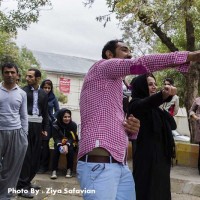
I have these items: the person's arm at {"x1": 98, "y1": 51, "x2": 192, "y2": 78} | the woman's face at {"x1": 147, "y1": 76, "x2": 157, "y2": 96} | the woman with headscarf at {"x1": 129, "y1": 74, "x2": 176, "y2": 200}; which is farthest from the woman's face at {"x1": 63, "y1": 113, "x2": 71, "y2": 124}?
the person's arm at {"x1": 98, "y1": 51, "x2": 192, "y2": 78}

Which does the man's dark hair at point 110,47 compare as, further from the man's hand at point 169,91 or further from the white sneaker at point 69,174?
the white sneaker at point 69,174

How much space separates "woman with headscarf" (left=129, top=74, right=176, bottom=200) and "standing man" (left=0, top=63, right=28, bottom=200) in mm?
1495

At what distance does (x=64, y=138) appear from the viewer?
592 cm

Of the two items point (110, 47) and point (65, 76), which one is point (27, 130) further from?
point (65, 76)

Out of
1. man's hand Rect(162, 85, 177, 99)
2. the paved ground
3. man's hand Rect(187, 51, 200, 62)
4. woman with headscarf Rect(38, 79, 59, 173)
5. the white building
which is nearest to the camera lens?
man's hand Rect(187, 51, 200, 62)

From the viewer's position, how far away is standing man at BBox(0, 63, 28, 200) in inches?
165

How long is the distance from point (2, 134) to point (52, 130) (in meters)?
1.96

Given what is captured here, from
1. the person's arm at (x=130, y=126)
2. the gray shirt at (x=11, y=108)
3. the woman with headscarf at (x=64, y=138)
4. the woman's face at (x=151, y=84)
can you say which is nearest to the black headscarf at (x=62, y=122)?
the woman with headscarf at (x=64, y=138)

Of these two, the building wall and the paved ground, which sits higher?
the building wall

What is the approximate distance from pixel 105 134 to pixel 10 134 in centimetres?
223

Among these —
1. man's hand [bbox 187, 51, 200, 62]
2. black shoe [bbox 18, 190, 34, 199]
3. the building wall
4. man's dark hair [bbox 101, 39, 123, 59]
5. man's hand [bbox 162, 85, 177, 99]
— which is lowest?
black shoe [bbox 18, 190, 34, 199]

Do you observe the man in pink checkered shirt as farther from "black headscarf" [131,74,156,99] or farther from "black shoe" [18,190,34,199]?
"black shoe" [18,190,34,199]

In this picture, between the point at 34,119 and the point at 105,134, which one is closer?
the point at 105,134

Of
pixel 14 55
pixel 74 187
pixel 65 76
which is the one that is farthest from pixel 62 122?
pixel 65 76
